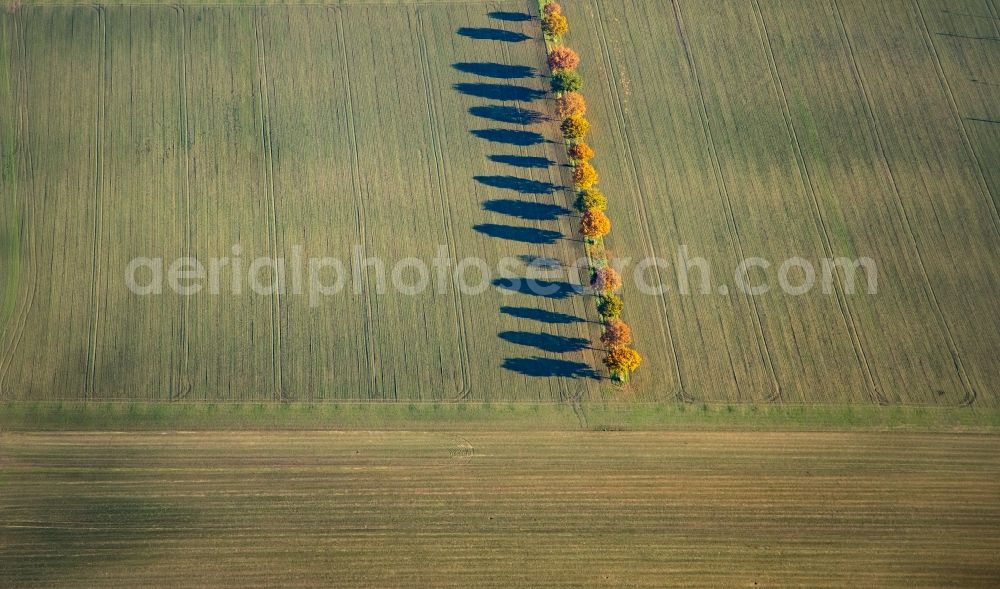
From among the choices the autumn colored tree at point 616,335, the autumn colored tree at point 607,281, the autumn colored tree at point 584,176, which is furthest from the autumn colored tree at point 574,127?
the autumn colored tree at point 616,335

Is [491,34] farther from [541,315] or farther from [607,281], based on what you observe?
[541,315]

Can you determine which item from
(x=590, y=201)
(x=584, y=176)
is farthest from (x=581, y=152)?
(x=590, y=201)

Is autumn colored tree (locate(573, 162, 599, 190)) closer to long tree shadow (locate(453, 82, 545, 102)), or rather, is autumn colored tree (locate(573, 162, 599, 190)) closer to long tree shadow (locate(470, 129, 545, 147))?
long tree shadow (locate(470, 129, 545, 147))

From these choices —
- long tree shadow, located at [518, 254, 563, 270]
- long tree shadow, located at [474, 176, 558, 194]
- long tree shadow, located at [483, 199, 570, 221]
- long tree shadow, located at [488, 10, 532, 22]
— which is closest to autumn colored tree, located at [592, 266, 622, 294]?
long tree shadow, located at [518, 254, 563, 270]

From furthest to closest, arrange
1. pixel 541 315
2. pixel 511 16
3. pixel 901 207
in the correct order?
1. pixel 511 16
2. pixel 901 207
3. pixel 541 315

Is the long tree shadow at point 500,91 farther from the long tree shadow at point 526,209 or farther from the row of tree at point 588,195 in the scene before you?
the long tree shadow at point 526,209
